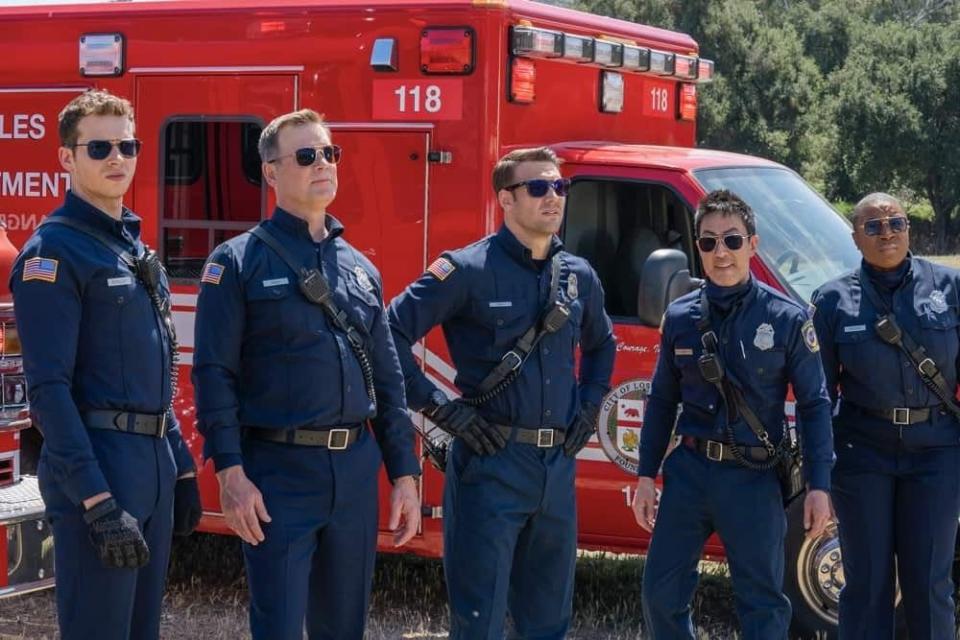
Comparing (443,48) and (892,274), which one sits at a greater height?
(443,48)

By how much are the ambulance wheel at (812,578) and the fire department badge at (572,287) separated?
1531mm

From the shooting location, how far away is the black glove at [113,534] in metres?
3.56

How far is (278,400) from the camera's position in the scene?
4.02 m

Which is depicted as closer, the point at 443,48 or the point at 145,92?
the point at 443,48

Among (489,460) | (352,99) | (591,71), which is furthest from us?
(591,71)

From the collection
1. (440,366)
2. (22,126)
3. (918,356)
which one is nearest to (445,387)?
(440,366)

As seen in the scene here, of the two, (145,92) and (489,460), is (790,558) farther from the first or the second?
(145,92)

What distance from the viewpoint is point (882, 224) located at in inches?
194

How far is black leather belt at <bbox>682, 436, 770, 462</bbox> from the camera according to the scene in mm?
4555

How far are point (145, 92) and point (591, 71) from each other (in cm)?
193

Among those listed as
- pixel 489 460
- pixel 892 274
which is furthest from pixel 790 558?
pixel 489 460

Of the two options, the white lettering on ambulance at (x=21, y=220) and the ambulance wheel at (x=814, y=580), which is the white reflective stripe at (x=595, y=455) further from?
the white lettering on ambulance at (x=21, y=220)

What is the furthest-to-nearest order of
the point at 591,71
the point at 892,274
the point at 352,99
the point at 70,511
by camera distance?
1. the point at 591,71
2. the point at 352,99
3. the point at 892,274
4. the point at 70,511

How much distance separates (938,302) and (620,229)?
1.43 meters
